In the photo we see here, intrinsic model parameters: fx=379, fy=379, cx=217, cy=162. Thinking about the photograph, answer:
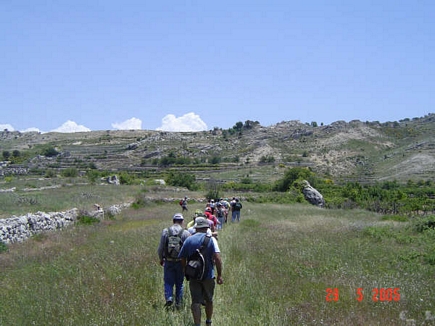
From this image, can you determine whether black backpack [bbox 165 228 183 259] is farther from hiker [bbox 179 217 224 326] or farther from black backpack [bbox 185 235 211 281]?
black backpack [bbox 185 235 211 281]

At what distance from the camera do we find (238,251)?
38.1 feet

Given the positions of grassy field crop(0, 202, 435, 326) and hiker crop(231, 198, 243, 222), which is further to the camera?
hiker crop(231, 198, 243, 222)

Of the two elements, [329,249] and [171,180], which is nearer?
[329,249]

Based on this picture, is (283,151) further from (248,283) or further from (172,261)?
(172,261)

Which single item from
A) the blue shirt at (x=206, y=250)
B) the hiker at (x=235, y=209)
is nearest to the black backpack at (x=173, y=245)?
the blue shirt at (x=206, y=250)

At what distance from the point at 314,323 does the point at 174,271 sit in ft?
9.03

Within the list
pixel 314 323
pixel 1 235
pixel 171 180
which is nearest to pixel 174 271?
pixel 314 323

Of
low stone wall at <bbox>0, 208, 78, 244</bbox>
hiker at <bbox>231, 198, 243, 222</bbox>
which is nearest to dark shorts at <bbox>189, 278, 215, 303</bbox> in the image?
low stone wall at <bbox>0, 208, 78, 244</bbox>

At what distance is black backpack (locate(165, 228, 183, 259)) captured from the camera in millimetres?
7307

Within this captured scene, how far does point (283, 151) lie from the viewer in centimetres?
11238

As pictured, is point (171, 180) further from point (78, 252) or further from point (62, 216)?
point (78, 252)
